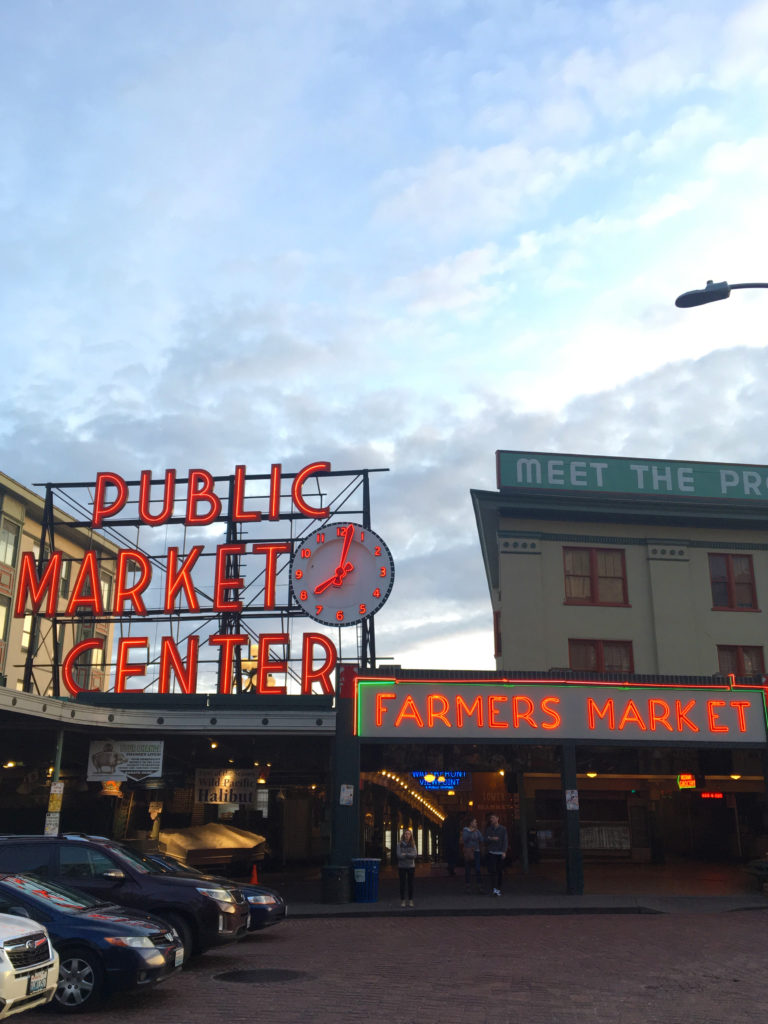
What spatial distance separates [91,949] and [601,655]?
A: 78.6 ft

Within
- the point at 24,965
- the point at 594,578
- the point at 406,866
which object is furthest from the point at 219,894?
the point at 594,578

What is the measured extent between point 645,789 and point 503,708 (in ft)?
41.3

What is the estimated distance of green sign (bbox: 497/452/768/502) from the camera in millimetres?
33594

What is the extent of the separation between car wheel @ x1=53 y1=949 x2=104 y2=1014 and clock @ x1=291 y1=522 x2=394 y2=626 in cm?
2173

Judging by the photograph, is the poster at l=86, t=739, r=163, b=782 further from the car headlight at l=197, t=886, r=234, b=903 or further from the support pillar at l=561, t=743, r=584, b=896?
the car headlight at l=197, t=886, r=234, b=903

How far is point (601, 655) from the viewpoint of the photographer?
32.6 meters

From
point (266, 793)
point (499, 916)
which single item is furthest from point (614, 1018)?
point (266, 793)

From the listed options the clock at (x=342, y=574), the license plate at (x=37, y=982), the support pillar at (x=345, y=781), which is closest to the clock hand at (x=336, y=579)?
the clock at (x=342, y=574)

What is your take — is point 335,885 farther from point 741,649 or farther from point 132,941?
point 741,649

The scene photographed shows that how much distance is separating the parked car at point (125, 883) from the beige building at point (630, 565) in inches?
748

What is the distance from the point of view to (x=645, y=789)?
35.0 metres

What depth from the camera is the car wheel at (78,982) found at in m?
11.0

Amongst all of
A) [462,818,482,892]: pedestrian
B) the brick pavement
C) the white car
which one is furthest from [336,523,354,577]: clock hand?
the white car

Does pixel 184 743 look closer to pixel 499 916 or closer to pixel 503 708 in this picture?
pixel 503 708
